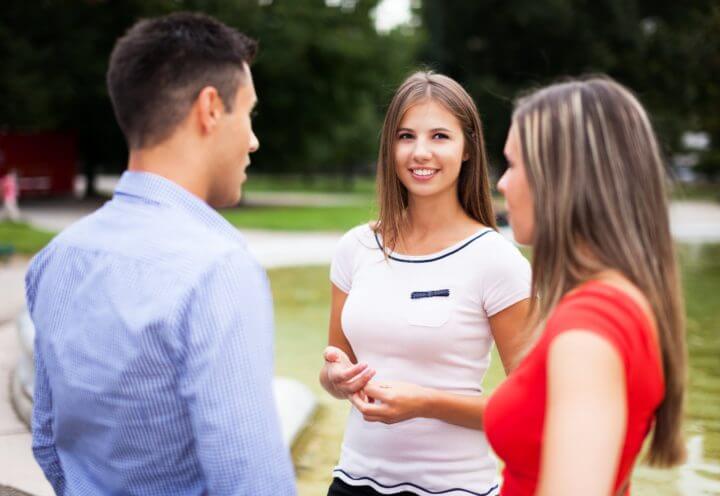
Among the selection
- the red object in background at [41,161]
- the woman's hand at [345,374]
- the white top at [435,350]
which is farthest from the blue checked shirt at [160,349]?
the red object in background at [41,161]

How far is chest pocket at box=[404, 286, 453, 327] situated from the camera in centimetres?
258

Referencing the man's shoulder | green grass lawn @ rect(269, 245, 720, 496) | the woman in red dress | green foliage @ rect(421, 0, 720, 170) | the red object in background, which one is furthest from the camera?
green foliage @ rect(421, 0, 720, 170)

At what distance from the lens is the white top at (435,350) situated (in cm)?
256

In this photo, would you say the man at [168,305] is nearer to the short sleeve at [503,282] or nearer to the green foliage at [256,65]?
the short sleeve at [503,282]

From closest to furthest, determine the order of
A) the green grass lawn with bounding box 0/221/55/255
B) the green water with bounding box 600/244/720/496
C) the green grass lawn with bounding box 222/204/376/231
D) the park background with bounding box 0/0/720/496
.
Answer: the green water with bounding box 600/244/720/496 → the park background with bounding box 0/0/720/496 → the green grass lawn with bounding box 0/221/55/255 → the green grass lawn with bounding box 222/204/376/231

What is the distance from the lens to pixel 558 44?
41.0m

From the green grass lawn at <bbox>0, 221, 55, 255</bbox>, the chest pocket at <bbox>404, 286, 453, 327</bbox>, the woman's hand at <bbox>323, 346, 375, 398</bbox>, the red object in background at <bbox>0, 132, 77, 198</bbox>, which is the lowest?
the red object in background at <bbox>0, 132, 77, 198</bbox>

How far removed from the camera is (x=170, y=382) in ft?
5.32

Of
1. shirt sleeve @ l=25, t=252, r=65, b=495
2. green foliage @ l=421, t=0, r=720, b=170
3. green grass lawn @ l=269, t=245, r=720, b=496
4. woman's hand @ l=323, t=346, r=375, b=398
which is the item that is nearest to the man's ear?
shirt sleeve @ l=25, t=252, r=65, b=495

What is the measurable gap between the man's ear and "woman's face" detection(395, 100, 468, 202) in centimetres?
114

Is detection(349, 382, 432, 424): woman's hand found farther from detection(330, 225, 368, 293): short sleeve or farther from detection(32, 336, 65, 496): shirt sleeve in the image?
detection(32, 336, 65, 496): shirt sleeve

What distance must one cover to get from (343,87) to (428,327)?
31.2 meters

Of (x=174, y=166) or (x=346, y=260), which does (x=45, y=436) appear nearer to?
(x=174, y=166)

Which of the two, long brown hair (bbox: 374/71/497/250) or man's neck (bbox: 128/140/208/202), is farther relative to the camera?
long brown hair (bbox: 374/71/497/250)
